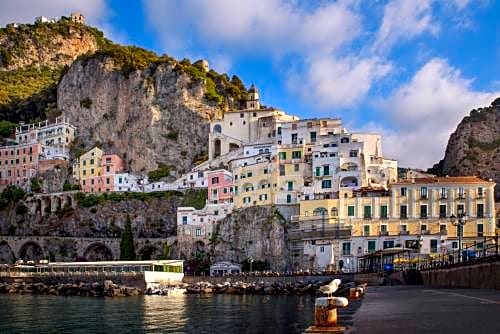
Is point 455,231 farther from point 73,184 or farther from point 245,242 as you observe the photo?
point 73,184

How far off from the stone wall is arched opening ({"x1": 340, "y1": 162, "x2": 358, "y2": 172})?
42708mm

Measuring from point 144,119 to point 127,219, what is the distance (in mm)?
28772

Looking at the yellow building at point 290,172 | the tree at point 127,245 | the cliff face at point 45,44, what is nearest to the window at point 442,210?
the yellow building at point 290,172

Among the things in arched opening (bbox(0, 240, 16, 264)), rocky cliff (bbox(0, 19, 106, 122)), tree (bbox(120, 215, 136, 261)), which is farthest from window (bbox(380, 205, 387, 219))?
rocky cliff (bbox(0, 19, 106, 122))

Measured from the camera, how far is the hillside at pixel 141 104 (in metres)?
113

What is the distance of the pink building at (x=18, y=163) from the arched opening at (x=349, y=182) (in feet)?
205

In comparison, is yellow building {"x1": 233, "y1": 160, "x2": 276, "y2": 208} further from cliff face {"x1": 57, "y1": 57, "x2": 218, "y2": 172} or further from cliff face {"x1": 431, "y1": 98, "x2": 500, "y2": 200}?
cliff face {"x1": 431, "y1": 98, "x2": 500, "y2": 200}

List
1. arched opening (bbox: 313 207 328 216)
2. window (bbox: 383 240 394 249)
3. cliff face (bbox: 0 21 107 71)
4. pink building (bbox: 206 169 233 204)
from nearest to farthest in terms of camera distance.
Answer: window (bbox: 383 240 394 249) < arched opening (bbox: 313 207 328 216) < pink building (bbox: 206 169 233 204) < cliff face (bbox: 0 21 107 71)

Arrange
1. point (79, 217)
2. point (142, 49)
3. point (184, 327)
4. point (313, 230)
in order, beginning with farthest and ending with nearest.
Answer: point (142, 49), point (79, 217), point (313, 230), point (184, 327)

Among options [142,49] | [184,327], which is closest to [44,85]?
[142,49]

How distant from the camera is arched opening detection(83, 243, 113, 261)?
95.2 m

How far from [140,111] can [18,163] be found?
25.0 meters

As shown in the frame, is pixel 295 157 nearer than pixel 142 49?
Yes

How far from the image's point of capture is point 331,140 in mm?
83125
